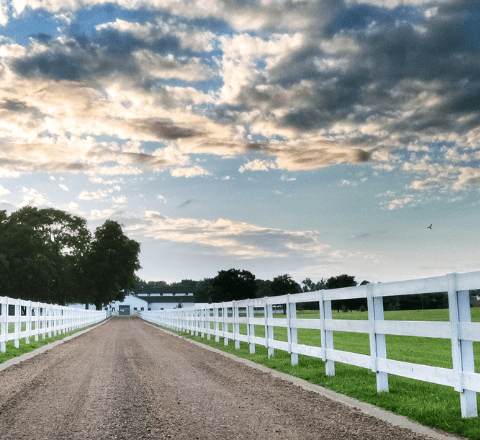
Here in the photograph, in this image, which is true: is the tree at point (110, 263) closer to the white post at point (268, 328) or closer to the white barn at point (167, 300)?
the white post at point (268, 328)

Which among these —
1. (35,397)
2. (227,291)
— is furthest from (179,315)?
(227,291)

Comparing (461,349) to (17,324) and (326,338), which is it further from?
(17,324)

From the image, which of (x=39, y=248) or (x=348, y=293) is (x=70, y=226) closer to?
(x=39, y=248)

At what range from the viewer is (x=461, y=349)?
568 centimetres

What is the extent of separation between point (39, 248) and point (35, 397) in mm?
67738

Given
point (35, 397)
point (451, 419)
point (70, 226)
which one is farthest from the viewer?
point (70, 226)

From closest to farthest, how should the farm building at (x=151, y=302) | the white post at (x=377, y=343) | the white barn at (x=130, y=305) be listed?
the white post at (x=377, y=343), the farm building at (x=151, y=302), the white barn at (x=130, y=305)

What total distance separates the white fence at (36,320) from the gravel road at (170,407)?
14.5ft

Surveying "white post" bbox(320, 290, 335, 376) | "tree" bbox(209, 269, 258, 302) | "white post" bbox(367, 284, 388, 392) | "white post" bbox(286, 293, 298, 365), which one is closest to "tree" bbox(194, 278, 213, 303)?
"tree" bbox(209, 269, 258, 302)

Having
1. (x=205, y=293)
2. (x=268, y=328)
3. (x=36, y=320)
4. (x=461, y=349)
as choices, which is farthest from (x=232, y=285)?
(x=461, y=349)

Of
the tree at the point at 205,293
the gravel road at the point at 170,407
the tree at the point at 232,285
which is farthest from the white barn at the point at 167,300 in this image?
the gravel road at the point at 170,407

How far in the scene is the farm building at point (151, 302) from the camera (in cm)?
15175

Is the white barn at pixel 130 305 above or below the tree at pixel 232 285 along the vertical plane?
below

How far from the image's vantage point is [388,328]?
724 centimetres
